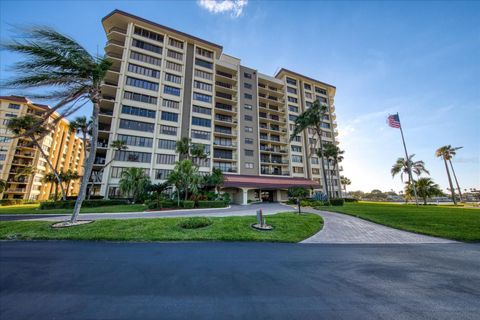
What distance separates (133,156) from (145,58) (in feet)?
68.5

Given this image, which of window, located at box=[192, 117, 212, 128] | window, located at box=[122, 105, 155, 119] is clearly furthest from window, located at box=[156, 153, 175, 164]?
window, located at box=[192, 117, 212, 128]

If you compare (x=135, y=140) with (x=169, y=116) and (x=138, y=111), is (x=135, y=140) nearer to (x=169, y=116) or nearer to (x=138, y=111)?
(x=138, y=111)

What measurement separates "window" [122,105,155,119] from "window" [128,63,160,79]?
7787mm

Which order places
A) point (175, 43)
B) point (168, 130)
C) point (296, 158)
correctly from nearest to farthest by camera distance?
point (168, 130), point (175, 43), point (296, 158)

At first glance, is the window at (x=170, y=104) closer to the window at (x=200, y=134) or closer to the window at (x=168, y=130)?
the window at (x=168, y=130)

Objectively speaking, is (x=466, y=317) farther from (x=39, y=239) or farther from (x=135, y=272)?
(x=39, y=239)

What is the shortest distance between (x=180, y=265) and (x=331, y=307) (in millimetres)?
4249

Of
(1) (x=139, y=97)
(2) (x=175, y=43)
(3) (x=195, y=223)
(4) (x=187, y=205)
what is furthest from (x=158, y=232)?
(2) (x=175, y=43)

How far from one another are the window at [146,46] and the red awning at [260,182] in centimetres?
3080

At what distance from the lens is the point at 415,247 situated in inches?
322

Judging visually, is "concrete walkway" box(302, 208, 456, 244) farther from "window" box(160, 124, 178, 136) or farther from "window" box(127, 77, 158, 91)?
"window" box(127, 77, 158, 91)

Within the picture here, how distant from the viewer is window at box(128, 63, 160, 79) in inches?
1377

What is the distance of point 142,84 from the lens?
3519 cm

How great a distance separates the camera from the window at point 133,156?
3117cm
